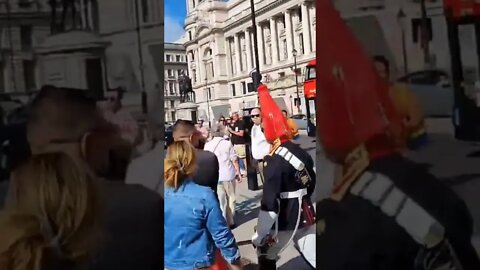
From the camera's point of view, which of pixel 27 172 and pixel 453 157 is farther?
pixel 453 157

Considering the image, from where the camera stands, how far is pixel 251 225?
16.5 feet

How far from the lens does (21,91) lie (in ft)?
4.27

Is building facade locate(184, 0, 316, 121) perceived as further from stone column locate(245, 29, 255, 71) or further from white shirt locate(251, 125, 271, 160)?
white shirt locate(251, 125, 271, 160)

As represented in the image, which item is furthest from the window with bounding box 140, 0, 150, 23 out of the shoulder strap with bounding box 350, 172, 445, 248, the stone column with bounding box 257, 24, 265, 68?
the stone column with bounding box 257, 24, 265, 68

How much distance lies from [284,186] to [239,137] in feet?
14.1

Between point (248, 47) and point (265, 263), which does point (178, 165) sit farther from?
point (248, 47)

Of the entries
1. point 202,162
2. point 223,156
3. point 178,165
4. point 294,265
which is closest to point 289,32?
point 223,156

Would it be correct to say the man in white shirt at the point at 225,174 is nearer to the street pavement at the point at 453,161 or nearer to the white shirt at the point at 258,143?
the white shirt at the point at 258,143

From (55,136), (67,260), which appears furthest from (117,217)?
(55,136)

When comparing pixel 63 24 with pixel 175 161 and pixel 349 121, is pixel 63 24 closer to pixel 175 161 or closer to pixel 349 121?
pixel 349 121

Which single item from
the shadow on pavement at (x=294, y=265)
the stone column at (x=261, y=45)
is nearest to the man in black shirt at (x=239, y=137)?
the shadow on pavement at (x=294, y=265)

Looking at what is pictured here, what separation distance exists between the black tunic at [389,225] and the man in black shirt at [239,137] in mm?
5781

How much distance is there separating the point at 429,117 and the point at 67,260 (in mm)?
1042

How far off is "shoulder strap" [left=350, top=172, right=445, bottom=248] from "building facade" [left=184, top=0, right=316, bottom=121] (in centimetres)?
1182
